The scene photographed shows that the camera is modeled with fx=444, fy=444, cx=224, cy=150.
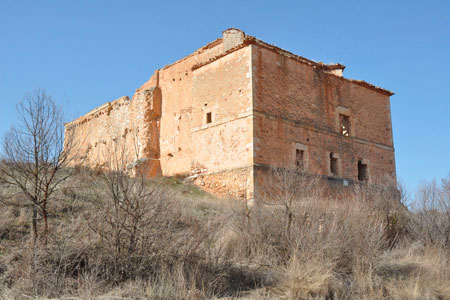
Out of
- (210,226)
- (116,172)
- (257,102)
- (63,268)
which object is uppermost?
(257,102)

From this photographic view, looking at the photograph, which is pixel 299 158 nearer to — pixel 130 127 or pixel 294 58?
pixel 294 58

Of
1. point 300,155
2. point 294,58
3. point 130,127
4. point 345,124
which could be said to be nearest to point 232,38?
point 294,58

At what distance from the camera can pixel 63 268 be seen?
296 inches

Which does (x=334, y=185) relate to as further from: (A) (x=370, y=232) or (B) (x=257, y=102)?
(A) (x=370, y=232)

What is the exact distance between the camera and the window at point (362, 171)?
19.3m

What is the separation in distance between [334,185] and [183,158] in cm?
645

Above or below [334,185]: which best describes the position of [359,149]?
above

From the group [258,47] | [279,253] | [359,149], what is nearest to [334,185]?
[359,149]

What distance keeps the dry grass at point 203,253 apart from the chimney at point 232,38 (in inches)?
303

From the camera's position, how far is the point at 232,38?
1805 centimetres

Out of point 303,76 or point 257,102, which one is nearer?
point 257,102

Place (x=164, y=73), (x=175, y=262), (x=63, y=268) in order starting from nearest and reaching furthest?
(x=63, y=268), (x=175, y=262), (x=164, y=73)

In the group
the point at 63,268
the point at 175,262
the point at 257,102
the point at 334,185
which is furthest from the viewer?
the point at 334,185

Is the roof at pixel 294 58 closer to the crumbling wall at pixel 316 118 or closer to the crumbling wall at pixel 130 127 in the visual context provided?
the crumbling wall at pixel 316 118
